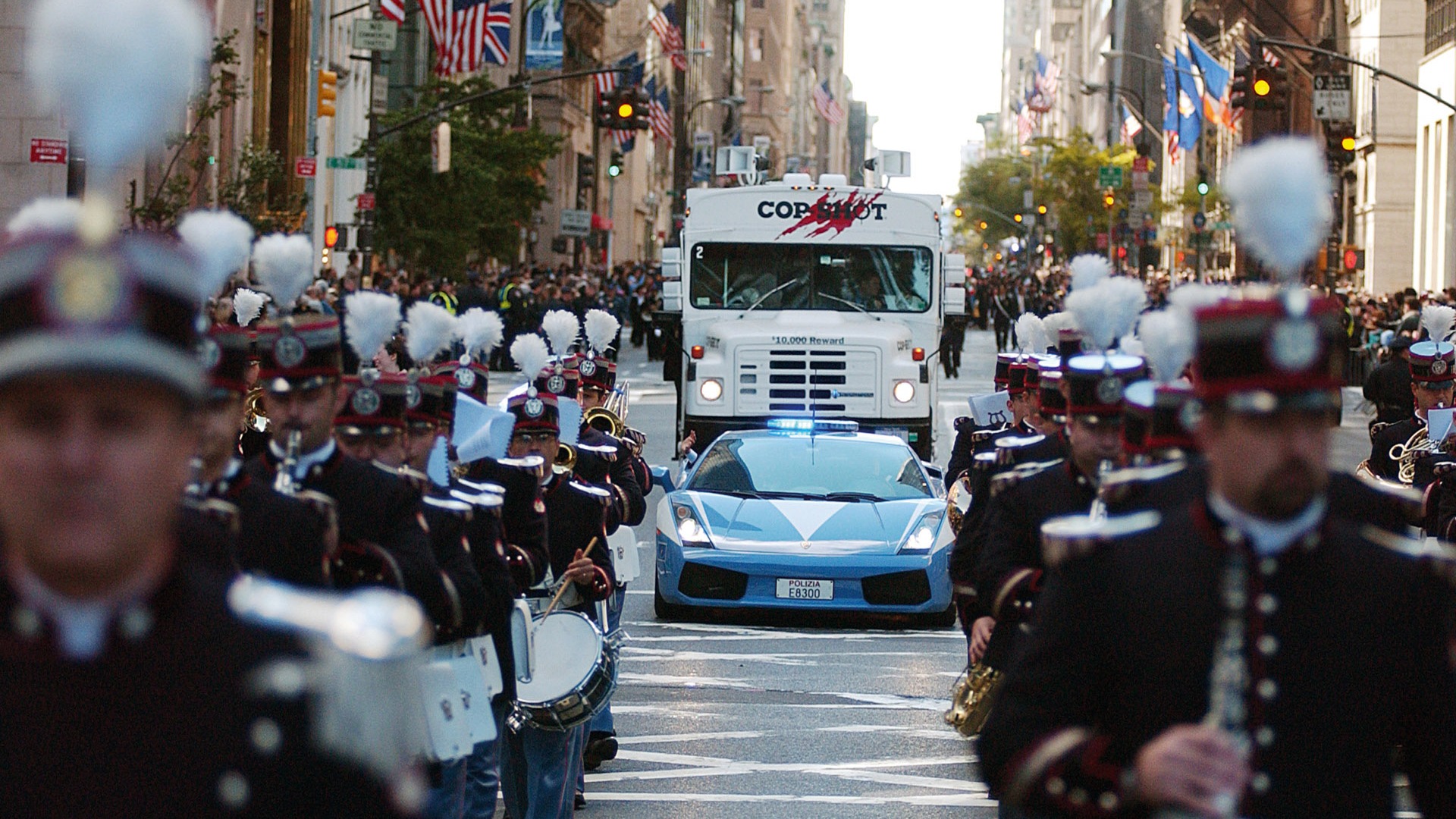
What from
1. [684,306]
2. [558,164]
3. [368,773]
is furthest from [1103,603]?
[558,164]

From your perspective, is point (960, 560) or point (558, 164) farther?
Result: point (558, 164)

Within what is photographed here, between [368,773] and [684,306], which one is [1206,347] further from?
[684,306]

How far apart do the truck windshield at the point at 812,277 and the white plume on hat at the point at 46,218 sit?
68.4 ft

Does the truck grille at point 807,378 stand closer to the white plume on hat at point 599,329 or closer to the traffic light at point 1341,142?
the white plume on hat at point 599,329

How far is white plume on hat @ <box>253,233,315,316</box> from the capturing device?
644 centimetres

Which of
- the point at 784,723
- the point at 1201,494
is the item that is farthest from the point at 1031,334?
the point at 1201,494

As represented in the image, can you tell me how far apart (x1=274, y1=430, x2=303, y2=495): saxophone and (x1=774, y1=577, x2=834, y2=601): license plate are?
30.7ft

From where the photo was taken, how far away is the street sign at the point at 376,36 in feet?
119

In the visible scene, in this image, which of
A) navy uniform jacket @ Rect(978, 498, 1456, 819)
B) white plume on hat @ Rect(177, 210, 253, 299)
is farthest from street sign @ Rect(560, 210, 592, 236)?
navy uniform jacket @ Rect(978, 498, 1456, 819)

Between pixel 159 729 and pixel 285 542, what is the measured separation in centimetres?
257

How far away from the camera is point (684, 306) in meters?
25.3

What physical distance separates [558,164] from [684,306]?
55349 millimetres

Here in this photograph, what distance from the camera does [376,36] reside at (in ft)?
119

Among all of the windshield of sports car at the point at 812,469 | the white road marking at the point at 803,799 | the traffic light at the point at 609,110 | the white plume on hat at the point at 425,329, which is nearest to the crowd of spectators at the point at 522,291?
the traffic light at the point at 609,110
